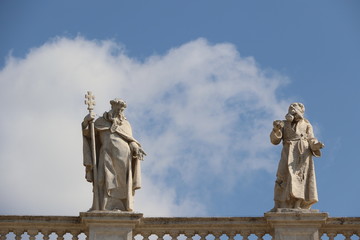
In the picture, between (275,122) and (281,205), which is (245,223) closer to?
(281,205)

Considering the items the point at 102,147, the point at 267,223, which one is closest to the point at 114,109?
the point at 102,147

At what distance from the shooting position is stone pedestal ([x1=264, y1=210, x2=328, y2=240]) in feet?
75.6

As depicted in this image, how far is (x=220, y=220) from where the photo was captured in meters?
23.3

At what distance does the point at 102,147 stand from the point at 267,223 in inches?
165

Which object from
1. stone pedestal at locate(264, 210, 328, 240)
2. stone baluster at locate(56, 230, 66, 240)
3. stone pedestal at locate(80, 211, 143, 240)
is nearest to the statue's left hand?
stone pedestal at locate(80, 211, 143, 240)

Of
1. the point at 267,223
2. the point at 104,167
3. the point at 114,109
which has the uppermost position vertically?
the point at 114,109

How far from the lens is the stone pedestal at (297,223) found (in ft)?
75.6

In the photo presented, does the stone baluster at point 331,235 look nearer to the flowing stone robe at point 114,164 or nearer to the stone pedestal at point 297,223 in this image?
the stone pedestal at point 297,223

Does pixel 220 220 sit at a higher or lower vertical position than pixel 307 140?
lower

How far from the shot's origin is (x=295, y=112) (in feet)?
80.4

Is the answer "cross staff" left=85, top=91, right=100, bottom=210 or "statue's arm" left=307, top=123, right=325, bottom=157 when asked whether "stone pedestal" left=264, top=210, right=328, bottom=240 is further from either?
"cross staff" left=85, top=91, right=100, bottom=210

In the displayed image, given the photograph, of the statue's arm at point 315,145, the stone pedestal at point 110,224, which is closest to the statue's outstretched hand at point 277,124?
the statue's arm at point 315,145

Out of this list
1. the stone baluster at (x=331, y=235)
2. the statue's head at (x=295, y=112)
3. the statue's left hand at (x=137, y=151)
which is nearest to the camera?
the stone baluster at (x=331, y=235)

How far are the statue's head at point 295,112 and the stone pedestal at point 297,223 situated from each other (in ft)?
8.20
